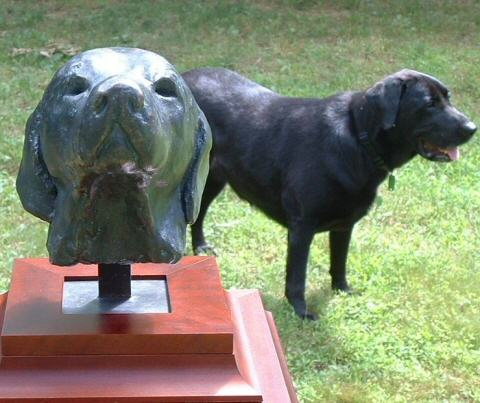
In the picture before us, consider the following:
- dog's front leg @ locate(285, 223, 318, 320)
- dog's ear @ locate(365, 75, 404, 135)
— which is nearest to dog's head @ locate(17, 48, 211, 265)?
dog's ear @ locate(365, 75, 404, 135)

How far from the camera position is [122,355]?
238 cm

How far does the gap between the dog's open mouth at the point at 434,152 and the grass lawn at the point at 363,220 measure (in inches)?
12.0

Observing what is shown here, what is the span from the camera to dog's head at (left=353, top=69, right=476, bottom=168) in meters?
4.24

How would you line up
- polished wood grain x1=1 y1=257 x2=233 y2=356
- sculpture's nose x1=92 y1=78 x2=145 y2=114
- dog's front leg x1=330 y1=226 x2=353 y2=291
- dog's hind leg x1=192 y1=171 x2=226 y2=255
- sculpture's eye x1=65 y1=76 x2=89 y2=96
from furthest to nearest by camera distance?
1. dog's hind leg x1=192 y1=171 x2=226 y2=255
2. dog's front leg x1=330 y1=226 x2=353 y2=291
3. polished wood grain x1=1 y1=257 x2=233 y2=356
4. sculpture's eye x1=65 y1=76 x2=89 y2=96
5. sculpture's nose x1=92 y1=78 x2=145 y2=114

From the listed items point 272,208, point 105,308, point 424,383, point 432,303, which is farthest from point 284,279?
point 105,308

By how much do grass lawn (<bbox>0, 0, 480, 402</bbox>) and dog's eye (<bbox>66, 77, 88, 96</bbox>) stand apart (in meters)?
2.02

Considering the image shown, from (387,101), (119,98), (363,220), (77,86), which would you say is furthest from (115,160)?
(363,220)

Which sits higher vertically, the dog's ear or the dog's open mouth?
the dog's ear

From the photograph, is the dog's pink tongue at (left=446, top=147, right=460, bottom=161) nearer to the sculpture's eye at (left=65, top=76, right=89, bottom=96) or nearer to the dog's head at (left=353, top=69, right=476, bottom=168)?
the dog's head at (left=353, top=69, right=476, bottom=168)

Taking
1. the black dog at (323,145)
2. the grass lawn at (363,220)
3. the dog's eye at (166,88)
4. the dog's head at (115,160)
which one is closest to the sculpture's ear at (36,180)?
the dog's head at (115,160)

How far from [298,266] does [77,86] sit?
2428 mm

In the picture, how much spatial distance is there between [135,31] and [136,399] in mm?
7374

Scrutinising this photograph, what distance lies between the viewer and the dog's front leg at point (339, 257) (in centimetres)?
467

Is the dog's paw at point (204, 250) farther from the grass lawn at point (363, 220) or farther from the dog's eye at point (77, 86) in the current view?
the dog's eye at point (77, 86)
